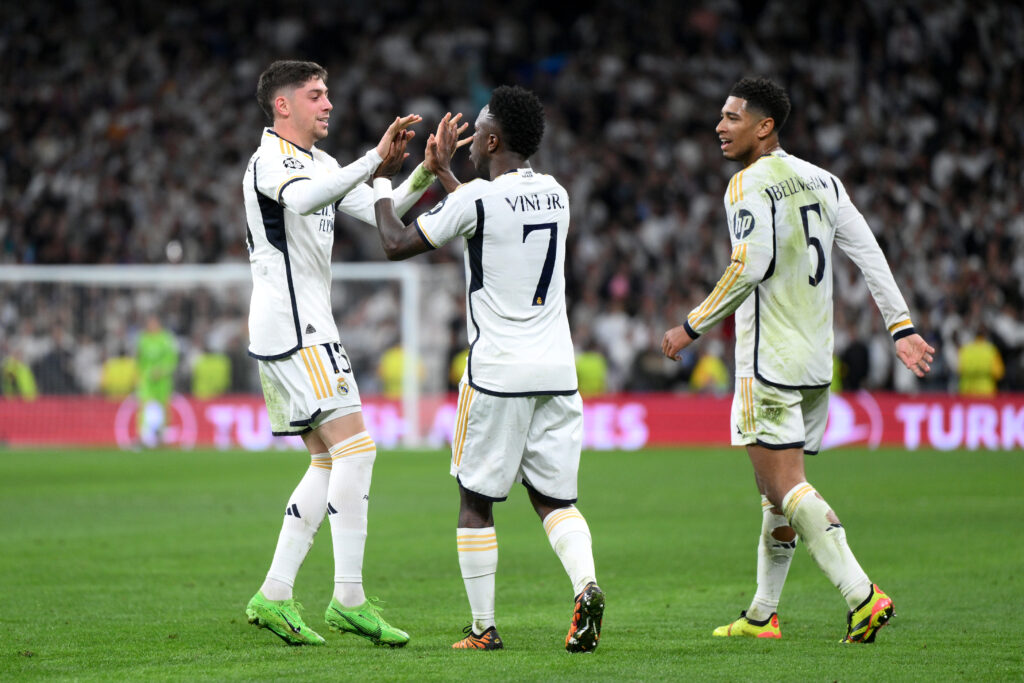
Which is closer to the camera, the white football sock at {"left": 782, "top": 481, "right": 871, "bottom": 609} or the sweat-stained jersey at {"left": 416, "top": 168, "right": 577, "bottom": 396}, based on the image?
the sweat-stained jersey at {"left": 416, "top": 168, "right": 577, "bottom": 396}

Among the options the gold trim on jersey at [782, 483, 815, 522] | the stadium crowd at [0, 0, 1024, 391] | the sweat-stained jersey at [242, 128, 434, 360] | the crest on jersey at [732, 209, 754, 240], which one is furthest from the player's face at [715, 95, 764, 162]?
the stadium crowd at [0, 0, 1024, 391]

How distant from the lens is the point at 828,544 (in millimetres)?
5781

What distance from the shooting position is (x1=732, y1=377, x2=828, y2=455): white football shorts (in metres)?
5.99

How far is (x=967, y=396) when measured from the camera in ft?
67.2

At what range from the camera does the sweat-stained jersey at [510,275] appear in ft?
18.4

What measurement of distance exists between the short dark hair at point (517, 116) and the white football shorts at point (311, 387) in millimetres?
1268

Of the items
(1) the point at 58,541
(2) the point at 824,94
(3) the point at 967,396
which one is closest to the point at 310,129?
(1) the point at 58,541

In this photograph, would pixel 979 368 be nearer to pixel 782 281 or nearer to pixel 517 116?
pixel 782 281

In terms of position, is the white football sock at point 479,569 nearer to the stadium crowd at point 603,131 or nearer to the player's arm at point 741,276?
the player's arm at point 741,276

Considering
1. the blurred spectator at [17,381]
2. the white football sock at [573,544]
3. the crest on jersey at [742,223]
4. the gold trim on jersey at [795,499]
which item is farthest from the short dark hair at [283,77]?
the blurred spectator at [17,381]

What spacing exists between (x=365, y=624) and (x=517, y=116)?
2249 mm

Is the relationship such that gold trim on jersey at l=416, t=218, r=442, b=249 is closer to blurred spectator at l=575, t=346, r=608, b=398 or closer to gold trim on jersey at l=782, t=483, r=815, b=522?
gold trim on jersey at l=782, t=483, r=815, b=522

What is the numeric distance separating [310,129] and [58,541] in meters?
5.22

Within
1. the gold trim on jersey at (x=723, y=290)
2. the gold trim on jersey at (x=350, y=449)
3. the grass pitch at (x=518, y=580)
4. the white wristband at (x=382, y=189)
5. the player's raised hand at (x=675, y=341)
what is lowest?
the grass pitch at (x=518, y=580)
